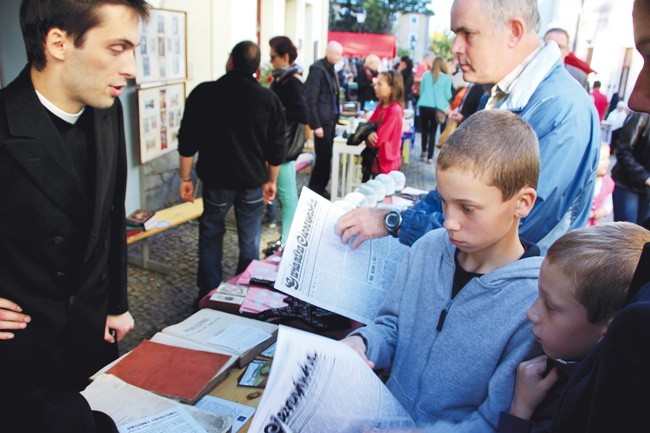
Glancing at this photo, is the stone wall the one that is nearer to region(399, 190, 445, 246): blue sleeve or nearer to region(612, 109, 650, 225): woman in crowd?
region(399, 190, 445, 246): blue sleeve

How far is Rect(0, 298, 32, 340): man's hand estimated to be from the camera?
1466 millimetres

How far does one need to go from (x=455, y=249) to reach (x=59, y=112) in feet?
4.18

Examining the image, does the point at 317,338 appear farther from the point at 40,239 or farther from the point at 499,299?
the point at 40,239

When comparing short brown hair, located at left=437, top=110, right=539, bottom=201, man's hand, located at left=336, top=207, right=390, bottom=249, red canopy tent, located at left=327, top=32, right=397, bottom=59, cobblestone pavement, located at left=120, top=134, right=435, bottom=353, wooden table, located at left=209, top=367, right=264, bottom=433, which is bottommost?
cobblestone pavement, located at left=120, top=134, right=435, bottom=353

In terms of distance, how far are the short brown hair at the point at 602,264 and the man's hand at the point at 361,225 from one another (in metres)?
0.77

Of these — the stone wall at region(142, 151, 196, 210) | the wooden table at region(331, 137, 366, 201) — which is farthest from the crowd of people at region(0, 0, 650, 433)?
the wooden table at region(331, 137, 366, 201)

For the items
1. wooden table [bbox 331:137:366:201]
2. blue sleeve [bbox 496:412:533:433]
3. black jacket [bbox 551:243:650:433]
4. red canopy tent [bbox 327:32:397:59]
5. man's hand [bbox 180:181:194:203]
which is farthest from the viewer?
red canopy tent [bbox 327:32:397:59]

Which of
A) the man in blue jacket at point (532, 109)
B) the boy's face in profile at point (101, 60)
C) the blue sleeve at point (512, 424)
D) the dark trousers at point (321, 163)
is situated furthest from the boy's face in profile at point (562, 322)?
the dark trousers at point (321, 163)

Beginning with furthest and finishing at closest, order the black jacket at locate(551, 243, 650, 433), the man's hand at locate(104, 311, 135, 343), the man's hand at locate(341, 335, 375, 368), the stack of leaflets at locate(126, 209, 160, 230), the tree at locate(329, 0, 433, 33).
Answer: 1. the tree at locate(329, 0, 433, 33)
2. the stack of leaflets at locate(126, 209, 160, 230)
3. the man's hand at locate(104, 311, 135, 343)
4. the man's hand at locate(341, 335, 375, 368)
5. the black jacket at locate(551, 243, 650, 433)

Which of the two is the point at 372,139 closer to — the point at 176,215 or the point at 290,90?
the point at 290,90

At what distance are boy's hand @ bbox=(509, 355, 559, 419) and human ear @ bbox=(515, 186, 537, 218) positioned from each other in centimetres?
34

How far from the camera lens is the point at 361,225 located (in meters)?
1.62

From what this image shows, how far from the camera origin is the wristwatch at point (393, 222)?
1.66 metres

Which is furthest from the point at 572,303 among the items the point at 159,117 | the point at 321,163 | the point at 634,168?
the point at 321,163
